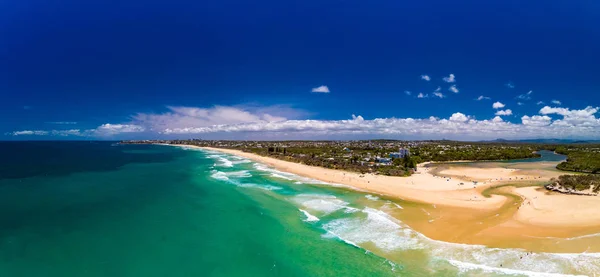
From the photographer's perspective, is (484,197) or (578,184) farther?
(578,184)

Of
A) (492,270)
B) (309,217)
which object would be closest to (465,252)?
(492,270)

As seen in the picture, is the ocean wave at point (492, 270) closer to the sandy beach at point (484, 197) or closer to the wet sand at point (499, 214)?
the wet sand at point (499, 214)

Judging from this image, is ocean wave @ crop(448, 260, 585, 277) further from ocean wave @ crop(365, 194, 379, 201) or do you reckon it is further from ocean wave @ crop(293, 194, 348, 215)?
ocean wave @ crop(365, 194, 379, 201)

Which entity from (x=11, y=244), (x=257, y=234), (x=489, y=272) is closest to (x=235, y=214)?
(x=257, y=234)

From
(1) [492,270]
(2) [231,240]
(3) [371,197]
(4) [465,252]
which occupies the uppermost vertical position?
(3) [371,197]

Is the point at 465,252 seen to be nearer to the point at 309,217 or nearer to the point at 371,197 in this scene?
the point at 309,217

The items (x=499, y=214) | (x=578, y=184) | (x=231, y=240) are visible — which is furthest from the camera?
(x=578, y=184)

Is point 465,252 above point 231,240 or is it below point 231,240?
above

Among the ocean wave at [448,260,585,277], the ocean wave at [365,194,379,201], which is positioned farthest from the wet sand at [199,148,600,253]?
the ocean wave at [448,260,585,277]

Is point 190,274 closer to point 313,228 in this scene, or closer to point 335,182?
point 313,228

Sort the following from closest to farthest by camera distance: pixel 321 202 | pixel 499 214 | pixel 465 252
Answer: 1. pixel 465 252
2. pixel 499 214
3. pixel 321 202
